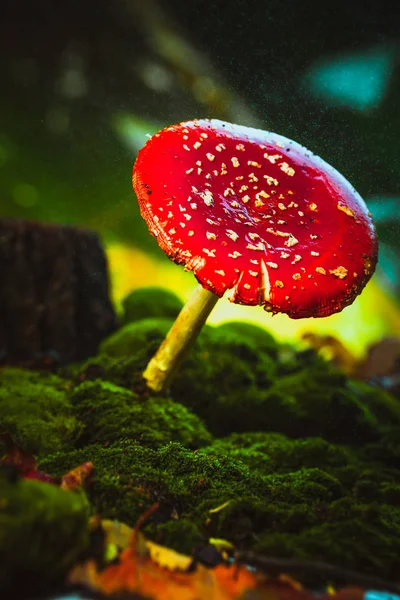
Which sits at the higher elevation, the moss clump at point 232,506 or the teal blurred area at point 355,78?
the teal blurred area at point 355,78

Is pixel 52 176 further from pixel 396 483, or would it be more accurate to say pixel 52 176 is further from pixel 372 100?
pixel 396 483

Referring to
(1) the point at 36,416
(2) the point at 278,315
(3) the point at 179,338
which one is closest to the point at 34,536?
(1) the point at 36,416

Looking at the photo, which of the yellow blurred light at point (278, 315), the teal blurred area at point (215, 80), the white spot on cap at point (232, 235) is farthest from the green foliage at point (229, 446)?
the teal blurred area at point (215, 80)

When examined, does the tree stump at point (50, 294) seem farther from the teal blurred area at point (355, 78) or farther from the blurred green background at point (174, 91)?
the teal blurred area at point (355, 78)

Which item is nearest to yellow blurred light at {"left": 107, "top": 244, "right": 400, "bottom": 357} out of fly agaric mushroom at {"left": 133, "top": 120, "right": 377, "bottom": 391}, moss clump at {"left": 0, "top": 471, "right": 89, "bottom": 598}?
fly agaric mushroom at {"left": 133, "top": 120, "right": 377, "bottom": 391}

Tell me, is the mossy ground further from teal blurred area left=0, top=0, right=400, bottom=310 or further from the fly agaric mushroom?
teal blurred area left=0, top=0, right=400, bottom=310

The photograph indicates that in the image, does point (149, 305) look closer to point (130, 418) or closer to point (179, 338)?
point (179, 338)

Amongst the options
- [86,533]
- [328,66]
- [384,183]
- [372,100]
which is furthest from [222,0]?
[86,533]
